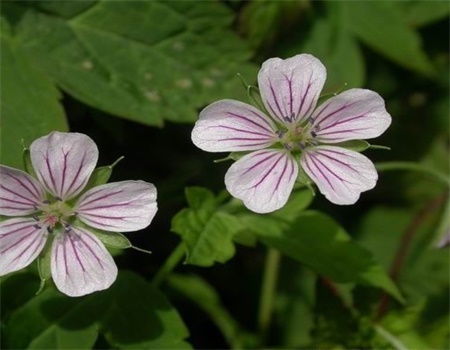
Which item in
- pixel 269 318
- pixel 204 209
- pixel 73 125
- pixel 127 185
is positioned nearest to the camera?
pixel 127 185

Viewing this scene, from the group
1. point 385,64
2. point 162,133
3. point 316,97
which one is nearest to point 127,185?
point 316,97

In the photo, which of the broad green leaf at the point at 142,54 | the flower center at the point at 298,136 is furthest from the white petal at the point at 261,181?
the broad green leaf at the point at 142,54

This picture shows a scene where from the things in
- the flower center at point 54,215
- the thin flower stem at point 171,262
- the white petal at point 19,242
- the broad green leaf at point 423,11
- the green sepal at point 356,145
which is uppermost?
the broad green leaf at point 423,11

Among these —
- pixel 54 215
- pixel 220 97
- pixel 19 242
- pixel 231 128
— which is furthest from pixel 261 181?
pixel 220 97

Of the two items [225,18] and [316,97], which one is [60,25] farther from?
[316,97]

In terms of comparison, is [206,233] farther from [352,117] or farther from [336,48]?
[336,48]

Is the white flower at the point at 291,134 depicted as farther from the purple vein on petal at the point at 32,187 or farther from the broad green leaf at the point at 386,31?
the broad green leaf at the point at 386,31
